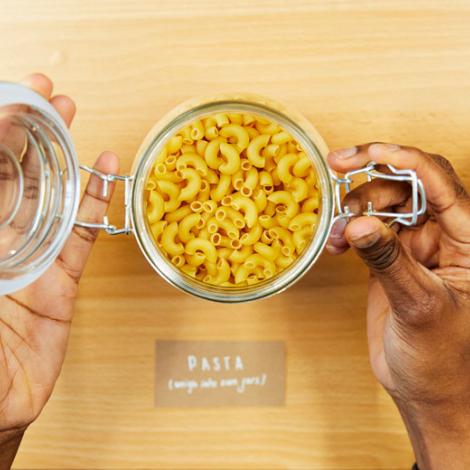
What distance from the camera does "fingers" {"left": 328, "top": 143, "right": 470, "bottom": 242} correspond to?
0.65 metres

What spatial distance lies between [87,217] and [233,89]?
236 mm

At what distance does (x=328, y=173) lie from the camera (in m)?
0.64

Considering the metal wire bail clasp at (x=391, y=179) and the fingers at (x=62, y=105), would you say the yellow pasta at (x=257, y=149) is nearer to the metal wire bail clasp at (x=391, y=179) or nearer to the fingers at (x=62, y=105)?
the metal wire bail clasp at (x=391, y=179)

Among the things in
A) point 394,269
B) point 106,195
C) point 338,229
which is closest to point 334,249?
point 338,229

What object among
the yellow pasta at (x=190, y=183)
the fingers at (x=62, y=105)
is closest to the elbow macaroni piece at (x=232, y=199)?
the yellow pasta at (x=190, y=183)

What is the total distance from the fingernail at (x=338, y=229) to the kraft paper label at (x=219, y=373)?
0.18m

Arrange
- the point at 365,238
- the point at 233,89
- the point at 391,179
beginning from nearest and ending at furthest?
1. the point at 365,238
2. the point at 391,179
3. the point at 233,89

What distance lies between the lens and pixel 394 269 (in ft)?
1.90

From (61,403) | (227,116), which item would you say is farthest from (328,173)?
(61,403)

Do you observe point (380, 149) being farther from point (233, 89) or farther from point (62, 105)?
point (62, 105)

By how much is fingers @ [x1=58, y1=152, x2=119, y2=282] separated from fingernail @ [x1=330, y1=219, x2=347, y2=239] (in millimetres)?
238

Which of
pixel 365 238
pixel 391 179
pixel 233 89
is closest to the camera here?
pixel 365 238

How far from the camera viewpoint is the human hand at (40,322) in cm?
66

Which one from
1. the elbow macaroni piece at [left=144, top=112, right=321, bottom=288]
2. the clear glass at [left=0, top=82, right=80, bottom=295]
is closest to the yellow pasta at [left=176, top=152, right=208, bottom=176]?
the elbow macaroni piece at [left=144, top=112, right=321, bottom=288]
